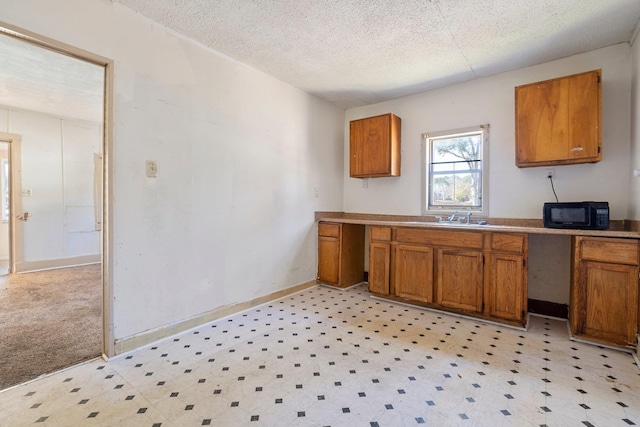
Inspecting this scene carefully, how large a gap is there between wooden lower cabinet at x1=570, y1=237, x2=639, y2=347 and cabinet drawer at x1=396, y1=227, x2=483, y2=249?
791 mm

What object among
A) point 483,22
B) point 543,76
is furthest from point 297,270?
point 543,76

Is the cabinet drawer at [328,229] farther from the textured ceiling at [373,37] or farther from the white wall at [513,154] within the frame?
the textured ceiling at [373,37]

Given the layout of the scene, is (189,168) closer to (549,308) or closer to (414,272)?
(414,272)

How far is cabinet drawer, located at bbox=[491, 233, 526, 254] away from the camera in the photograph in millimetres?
2751

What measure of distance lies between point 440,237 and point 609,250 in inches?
51.4

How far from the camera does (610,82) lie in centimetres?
279

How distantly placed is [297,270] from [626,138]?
12.1 ft

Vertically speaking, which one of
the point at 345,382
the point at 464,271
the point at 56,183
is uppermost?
the point at 56,183

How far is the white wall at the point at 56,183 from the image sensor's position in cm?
486

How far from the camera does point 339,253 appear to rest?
4.00 metres

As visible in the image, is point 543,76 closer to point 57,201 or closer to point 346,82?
point 346,82

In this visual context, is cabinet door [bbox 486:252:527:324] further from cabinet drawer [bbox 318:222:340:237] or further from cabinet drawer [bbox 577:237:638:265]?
cabinet drawer [bbox 318:222:340:237]

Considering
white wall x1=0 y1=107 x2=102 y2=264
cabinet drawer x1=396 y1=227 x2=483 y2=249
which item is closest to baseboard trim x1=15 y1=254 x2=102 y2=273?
white wall x1=0 y1=107 x2=102 y2=264

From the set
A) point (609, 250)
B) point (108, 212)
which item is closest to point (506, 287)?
point (609, 250)
